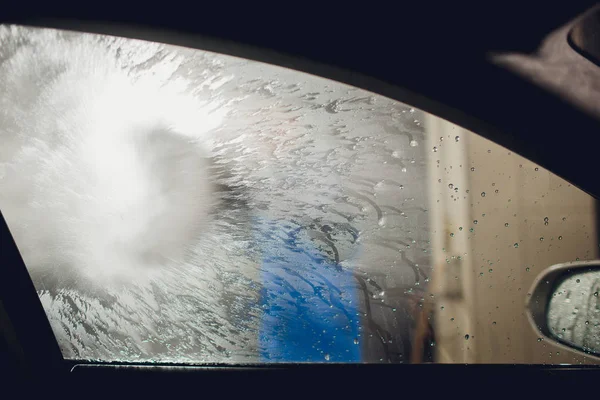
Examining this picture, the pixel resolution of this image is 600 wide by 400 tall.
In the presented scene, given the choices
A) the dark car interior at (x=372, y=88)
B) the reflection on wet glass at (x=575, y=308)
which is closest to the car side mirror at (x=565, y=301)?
the reflection on wet glass at (x=575, y=308)

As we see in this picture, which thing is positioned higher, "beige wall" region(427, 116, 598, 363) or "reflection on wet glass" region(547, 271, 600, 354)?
"beige wall" region(427, 116, 598, 363)

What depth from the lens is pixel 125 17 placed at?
5.77 ft

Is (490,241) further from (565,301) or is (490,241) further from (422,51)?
(422,51)

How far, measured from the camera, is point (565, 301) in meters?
2.13

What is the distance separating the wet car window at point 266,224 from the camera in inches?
85.8

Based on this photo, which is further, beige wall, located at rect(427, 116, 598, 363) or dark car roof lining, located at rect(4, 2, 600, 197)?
beige wall, located at rect(427, 116, 598, 363)

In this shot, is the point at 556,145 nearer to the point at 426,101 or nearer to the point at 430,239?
the point at 426,101

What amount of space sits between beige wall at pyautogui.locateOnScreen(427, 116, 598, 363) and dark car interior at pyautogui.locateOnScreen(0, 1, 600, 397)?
0.90 feet

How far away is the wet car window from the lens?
2.18 meters

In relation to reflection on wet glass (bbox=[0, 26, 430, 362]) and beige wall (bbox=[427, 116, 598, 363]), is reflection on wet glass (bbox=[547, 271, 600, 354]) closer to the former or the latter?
beige wall (bbox=[427, 116, 598, 363])

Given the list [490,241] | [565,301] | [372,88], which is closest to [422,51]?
[372,88]

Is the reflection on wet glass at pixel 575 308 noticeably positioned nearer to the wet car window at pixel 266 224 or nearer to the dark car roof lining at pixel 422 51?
the wet car window at pixel 266 224

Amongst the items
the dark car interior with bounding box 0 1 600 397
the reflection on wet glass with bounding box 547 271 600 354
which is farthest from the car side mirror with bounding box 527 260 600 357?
the dark car interior with bounding box 0 1 600 397

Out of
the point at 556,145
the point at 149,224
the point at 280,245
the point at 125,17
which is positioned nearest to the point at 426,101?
the point at 556,145
